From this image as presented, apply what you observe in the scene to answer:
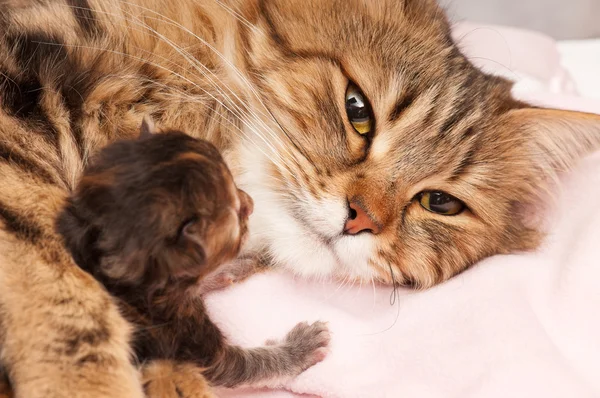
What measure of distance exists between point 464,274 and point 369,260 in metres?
0.29

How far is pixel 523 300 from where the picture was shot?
1477 millimetres

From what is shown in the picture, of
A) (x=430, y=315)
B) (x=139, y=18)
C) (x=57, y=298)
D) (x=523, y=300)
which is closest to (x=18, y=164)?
(x=57, y=298)

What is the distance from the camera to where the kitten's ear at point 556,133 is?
154cm

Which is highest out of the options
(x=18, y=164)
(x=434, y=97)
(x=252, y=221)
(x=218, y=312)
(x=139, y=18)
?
(x=434, y=97)

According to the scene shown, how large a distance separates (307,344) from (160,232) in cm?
53

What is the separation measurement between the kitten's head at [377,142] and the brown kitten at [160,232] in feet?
A: 0.79

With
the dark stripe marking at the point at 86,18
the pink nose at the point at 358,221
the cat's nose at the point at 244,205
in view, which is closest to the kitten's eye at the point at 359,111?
the pink nose at the point at 358,221

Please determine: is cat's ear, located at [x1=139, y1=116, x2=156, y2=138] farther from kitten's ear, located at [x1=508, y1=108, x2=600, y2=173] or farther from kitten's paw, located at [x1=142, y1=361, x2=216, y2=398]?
kitten's ear, located at [x1=508, y1=108, x2=600, y2=173]

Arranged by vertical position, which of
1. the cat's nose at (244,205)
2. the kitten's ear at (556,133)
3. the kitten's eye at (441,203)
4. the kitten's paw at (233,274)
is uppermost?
the kitten's ear at (556,133)

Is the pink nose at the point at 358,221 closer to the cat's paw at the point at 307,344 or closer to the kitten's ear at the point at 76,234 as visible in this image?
the cat's paw at the point at 307,344

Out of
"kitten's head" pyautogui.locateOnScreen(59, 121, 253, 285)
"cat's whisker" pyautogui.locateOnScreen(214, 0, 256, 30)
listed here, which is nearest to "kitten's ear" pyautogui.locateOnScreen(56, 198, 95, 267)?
"kitten's head" pyautogui.locateOnScreen(59, 121, 253, 285)

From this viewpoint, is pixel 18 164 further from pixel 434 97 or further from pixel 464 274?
pixel 464 274

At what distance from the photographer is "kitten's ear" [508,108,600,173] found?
154 cm

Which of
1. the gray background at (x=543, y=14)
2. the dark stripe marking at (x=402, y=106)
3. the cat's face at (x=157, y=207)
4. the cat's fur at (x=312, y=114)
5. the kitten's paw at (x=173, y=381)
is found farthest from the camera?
the gray background at (x=543, y=14)
